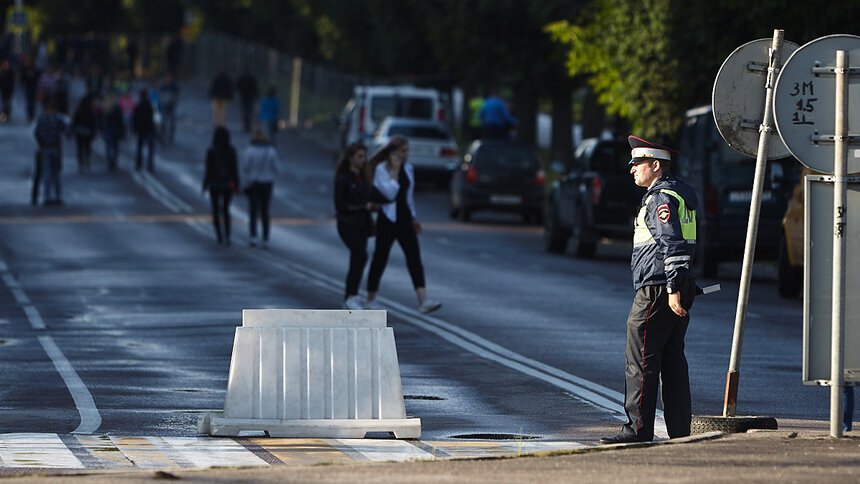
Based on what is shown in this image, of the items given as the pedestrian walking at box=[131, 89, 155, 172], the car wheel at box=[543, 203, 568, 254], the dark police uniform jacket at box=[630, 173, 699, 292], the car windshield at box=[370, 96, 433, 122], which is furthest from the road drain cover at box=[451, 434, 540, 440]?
the car windshield at box=[370, 96, 433, 122]

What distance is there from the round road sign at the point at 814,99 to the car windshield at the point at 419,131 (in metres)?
30.6

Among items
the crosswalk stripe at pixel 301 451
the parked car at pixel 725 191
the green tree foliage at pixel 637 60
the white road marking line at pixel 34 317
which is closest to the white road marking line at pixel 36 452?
the crosswalk stripe at pixel 301 451

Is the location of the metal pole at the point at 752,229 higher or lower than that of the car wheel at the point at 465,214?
higher

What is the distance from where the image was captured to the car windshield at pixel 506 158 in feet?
111

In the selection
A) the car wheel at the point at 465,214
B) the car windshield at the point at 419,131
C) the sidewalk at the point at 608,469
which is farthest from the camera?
the car windshield at the point at 419,131

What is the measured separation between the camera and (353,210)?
1811 cm

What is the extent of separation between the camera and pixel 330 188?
41.6m

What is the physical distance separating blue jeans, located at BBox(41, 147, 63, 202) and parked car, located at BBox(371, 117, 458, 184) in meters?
7.94

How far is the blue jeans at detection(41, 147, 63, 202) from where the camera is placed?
3362 centimetres

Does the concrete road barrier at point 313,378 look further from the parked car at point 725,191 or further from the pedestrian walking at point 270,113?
the pedestrian walking at point 270,113

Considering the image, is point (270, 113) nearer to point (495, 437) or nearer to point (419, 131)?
point (419, 131)

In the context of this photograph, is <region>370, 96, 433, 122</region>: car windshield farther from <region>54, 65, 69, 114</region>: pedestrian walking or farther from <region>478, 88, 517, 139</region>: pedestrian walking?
<region>54, 65, 69, 114</region>: pedestrian walking

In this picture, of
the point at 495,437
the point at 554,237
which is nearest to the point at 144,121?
the point at 554,237

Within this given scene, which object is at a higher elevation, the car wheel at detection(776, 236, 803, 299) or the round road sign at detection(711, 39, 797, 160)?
the round road sign at detection(711, 39, 797, 160)
